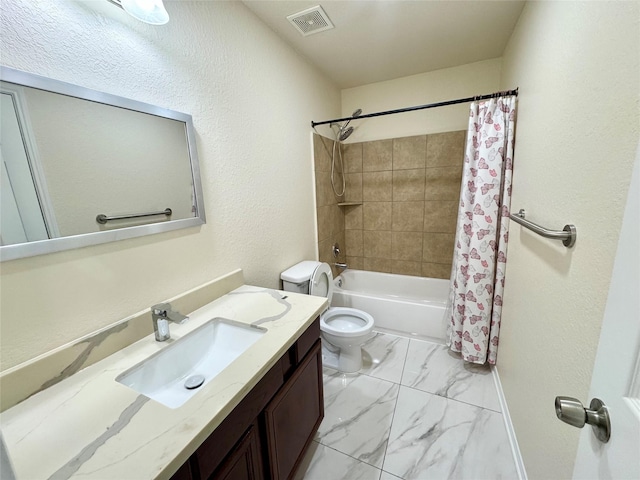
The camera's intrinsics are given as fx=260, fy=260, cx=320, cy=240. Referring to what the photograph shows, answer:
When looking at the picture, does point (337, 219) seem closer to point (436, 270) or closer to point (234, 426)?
point (436, 270)

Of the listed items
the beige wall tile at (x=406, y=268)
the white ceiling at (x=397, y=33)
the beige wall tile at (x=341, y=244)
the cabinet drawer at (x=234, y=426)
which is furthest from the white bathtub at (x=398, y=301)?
the white ceiling at (x=397, y=33)

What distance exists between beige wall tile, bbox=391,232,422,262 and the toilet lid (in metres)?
1.05

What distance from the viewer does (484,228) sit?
1753 millimetres

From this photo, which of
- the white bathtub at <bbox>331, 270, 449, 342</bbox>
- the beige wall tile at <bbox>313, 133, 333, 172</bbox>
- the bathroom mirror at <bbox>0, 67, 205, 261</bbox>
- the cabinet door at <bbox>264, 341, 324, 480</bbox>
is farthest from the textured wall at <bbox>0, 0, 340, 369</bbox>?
the white bathtub at <bbox>331, 270, 449, 342</bbox>

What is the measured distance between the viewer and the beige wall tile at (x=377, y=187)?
276 centimetres

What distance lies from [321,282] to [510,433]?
1396 millimetres

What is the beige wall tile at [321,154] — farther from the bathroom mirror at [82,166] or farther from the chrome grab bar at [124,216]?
the chrome grab bar at [124,216]

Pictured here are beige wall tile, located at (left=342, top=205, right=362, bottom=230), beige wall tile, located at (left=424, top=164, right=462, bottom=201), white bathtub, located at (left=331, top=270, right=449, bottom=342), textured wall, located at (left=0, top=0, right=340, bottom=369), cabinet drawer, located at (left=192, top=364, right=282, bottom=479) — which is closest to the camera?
cabinet drawer, located at (left=192, top=364, right=282, bottom=479)

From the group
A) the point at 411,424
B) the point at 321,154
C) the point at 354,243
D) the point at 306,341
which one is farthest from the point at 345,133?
the point at 411,424

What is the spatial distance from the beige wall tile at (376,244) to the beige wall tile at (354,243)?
6 cm

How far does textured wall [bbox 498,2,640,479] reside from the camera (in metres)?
0.63

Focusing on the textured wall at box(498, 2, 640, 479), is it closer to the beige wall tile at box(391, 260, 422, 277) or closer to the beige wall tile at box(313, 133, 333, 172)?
the beige wall tile at box(391, 260, 422, 277)

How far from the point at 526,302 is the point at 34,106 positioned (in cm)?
200

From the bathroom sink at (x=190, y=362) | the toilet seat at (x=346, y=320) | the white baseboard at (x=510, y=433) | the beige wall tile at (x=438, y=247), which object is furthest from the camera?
the beige wall tile at (x=438, y=247)
